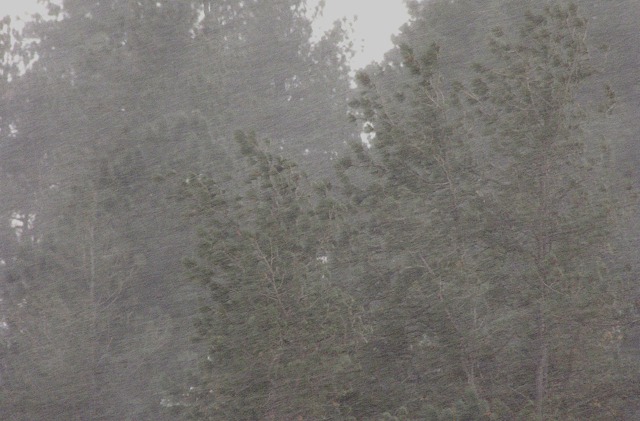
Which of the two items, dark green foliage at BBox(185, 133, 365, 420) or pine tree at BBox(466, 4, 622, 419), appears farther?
pine tree at BBox(466, 4, 622, 419)

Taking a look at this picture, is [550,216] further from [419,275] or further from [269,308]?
[269,308]

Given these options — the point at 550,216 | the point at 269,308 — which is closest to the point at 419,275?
the point at 550,216

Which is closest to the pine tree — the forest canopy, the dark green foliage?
A: the forest canopy

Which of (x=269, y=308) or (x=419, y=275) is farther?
(x=419, y=275)

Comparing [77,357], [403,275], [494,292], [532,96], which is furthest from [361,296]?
[77,357]

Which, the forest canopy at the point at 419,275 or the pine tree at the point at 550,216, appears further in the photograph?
the pine tree at the point at 550,216

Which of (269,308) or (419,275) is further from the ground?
(269,308)

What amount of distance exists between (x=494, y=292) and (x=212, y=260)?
1704 mm

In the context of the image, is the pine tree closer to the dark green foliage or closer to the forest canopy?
the forest canopy

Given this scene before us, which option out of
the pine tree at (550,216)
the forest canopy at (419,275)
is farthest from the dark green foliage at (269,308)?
the pine tree at (550,216)

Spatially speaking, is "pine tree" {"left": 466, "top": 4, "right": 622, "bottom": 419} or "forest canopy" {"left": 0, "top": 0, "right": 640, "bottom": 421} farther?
"pine tree" {"left": 466, "top": 4, "right": 622, "bottom": 419}

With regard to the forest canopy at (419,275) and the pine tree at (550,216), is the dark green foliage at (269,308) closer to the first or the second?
the forest canopy at (419,275)

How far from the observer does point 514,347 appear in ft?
14.9

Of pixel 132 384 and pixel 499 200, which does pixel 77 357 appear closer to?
pixel 132 384
